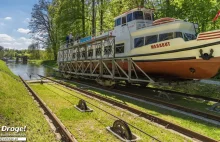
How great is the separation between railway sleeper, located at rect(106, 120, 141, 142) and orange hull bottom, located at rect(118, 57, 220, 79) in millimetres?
6761

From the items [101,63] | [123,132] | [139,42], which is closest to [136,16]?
[139,42]

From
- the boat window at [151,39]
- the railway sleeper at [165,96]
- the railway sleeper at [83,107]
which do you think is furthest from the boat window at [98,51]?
the railway sleeper at [83,107]

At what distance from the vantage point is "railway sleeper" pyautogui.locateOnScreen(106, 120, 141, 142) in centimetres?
692

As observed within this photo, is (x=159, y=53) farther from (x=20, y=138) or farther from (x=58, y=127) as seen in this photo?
(x=20, y=138)

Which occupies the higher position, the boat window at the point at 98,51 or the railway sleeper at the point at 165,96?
the boat window at the point at 98,51

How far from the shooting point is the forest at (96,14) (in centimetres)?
1900

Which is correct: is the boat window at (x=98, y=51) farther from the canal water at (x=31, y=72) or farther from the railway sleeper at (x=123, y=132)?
the railway sleeper at (x=123, y=132)

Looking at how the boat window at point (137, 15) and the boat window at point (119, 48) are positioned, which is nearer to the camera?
the boat window at point (137, 15)

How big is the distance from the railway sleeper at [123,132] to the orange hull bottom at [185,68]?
266 inches

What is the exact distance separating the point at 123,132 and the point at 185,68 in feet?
23.8

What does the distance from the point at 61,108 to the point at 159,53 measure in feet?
22.2

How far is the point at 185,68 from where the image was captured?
13.0 m

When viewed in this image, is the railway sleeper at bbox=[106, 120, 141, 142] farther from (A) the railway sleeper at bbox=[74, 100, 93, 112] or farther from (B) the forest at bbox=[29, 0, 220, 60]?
(B) the forest at bbox=[29, 0, 220, 60]

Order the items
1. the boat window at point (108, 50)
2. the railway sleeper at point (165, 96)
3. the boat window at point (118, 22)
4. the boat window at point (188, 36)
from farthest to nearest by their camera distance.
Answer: the boat window at point (108, 50) → the boat window at point (118, 22) → the railway sleeper at point (165, 96) → the boat window at point (188, 36)
